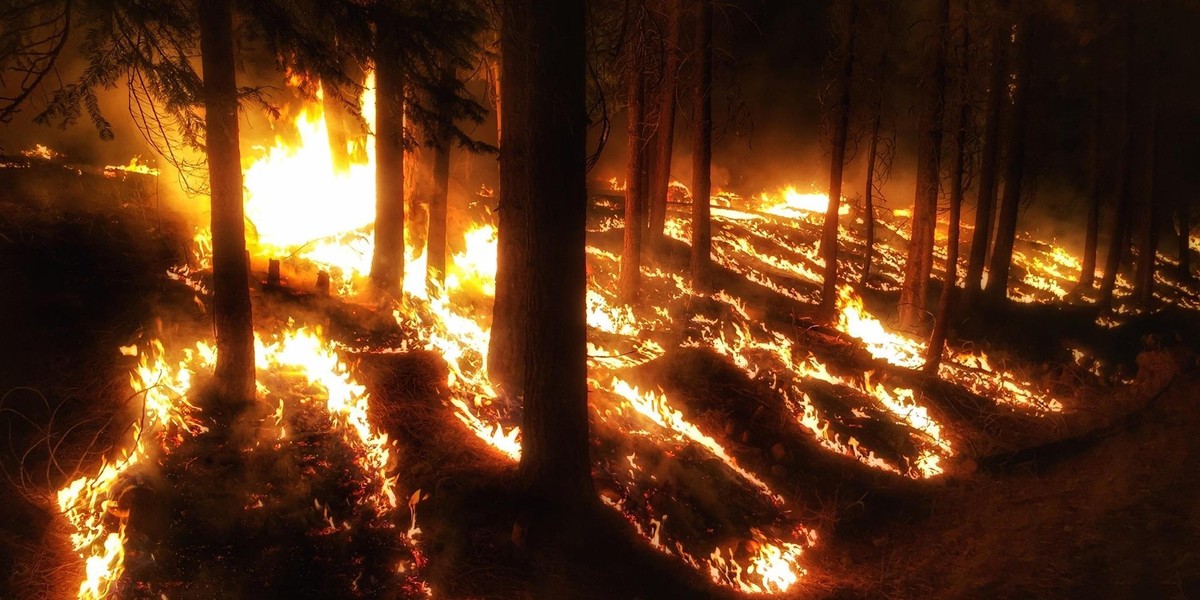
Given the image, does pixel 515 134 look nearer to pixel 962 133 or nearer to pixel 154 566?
pixel 154 566

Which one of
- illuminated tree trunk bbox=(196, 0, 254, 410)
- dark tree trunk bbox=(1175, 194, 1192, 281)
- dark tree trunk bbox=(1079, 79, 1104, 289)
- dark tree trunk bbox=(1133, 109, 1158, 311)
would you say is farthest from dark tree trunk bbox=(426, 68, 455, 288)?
dark tree trunk bbox=(1175, 194, 1192, 281)

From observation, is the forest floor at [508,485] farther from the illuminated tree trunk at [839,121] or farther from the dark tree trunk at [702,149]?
the illuminated tree trunk at [839,121]

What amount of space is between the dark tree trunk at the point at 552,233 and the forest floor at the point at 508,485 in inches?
22.9

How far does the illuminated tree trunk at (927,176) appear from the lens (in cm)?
1279

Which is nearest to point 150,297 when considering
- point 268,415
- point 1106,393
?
point 268,415

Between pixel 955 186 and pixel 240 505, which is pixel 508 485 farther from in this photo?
pixel 955 186

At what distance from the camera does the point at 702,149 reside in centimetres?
1348

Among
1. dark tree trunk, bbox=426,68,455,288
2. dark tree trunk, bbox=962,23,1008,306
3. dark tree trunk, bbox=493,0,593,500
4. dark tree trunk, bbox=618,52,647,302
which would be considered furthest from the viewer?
dark tree trunk, bbox=962,23,1008,306

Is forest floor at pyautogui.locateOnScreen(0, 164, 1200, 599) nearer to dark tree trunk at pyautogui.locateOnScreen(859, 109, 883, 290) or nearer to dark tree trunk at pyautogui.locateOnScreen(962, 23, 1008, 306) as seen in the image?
dark tree trunk at pyautogui.locateOnScreen(962, 23, 1008, 306)

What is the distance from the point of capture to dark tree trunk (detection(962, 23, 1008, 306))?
14286 mm

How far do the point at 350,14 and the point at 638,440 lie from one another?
19.1 feet

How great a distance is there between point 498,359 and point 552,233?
3362mm

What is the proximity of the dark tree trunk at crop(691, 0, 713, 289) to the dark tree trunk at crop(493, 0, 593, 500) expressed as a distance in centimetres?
762

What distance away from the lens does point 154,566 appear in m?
5.35
